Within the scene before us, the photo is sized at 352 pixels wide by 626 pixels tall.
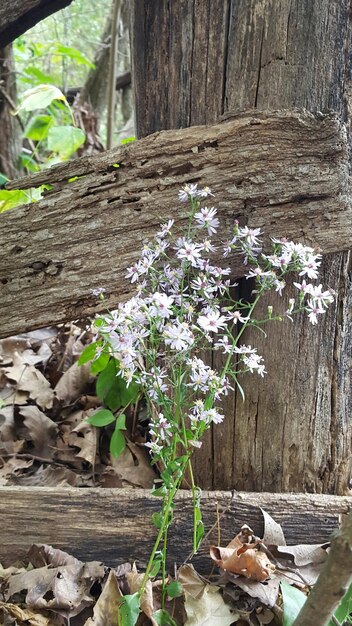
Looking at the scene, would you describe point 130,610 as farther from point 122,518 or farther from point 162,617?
point 122,518

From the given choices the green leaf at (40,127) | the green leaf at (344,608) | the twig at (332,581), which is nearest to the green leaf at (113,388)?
the green leaf at (344,608)

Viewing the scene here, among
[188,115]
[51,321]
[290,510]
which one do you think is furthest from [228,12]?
[290,510]

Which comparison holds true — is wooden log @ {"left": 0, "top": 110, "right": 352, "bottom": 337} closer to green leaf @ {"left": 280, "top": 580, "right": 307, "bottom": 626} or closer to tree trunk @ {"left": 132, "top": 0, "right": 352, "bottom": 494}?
tree trunk @ {"left": 132, "top": 0, "right": 352, "bottom": 494}

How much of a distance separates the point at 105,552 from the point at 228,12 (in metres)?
1.80

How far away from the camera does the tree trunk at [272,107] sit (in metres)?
1.76

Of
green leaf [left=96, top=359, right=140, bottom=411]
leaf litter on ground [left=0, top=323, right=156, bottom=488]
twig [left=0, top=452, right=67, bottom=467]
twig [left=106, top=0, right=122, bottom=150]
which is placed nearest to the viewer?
green leaf [left=96, top=359, right=140, bottom=411]

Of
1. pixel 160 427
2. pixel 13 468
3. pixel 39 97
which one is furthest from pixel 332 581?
pixel 39 97

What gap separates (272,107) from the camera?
1812mm

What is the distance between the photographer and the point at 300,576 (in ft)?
5.66

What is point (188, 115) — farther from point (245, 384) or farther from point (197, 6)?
point (245, 384)

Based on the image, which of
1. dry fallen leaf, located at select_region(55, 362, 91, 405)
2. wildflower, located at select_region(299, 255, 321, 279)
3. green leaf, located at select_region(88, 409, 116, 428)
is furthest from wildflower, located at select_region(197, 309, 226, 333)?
dry fallen leaf, located at select_region(55, 362, 91, 405)

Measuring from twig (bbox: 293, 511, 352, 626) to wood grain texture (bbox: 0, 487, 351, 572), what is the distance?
68 cm

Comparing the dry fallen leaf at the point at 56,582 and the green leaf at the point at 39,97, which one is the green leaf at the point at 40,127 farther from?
the dry fallen leaf at the point at 56,582

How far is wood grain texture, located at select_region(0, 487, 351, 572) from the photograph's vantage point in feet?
6.22
